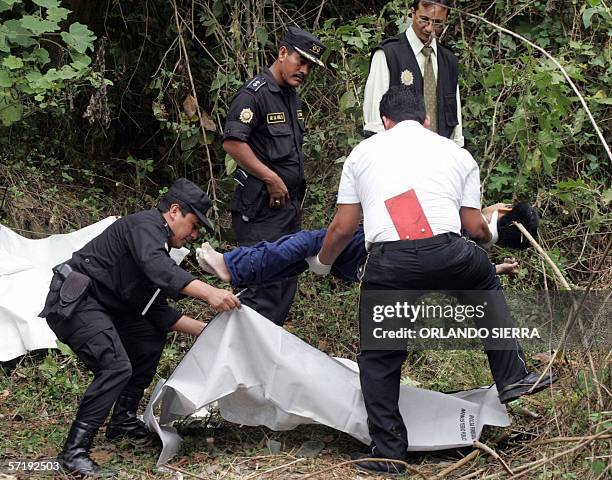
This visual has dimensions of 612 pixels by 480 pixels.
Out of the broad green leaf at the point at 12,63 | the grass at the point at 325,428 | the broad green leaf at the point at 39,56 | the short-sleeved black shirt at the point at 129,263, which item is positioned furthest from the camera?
the broad green leaf at the point at 39,56

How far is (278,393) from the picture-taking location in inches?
163

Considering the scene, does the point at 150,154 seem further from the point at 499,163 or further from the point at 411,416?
the point at 411,416

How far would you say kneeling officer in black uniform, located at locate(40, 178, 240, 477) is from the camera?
4012mm

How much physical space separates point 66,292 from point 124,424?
80 centimetres

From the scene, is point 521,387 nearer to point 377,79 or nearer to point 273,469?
point 273,469

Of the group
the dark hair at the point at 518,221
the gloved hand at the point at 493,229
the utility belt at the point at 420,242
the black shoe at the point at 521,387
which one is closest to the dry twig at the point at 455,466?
the black shoe at the point at 521,387

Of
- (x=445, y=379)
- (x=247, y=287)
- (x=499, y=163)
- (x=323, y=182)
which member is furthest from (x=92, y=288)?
(x=499, y=163)

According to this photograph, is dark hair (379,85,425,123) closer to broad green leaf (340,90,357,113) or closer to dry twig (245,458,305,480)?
dry twig (245,458,305,480)

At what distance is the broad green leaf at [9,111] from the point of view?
6121mm

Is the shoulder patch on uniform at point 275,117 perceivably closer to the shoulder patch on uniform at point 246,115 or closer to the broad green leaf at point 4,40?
the shoulder patch on uniform at point 246,115

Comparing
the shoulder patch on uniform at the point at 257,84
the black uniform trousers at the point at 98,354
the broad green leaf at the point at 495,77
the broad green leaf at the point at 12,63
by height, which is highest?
the broad green leaf at the point at 12,63

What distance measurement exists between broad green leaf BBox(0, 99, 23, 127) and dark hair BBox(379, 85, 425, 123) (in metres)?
3.07

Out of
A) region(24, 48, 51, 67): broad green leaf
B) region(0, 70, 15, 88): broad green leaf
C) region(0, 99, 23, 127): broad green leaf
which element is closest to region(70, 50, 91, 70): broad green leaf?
region(24, 48, 51, 67): broad green leaf

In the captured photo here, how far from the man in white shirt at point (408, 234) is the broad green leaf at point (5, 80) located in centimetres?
264
